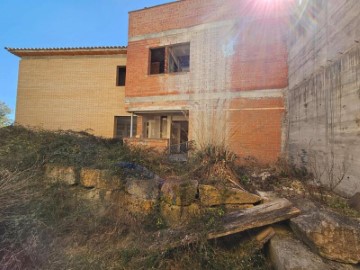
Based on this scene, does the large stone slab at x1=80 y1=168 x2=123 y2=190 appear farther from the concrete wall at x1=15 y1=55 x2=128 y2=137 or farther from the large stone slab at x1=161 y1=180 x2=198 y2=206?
the concrete wall at x1=15 y1=55 x2=128 y2=137

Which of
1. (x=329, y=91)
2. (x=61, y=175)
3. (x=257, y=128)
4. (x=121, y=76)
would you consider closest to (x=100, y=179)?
(x=61, y=175)

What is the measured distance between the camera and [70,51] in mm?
12180

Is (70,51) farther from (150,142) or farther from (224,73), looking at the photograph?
(224,73)

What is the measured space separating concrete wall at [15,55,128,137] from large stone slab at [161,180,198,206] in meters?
8.41

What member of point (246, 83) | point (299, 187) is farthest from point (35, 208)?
point (246, 83)

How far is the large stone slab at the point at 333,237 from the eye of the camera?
2543mm

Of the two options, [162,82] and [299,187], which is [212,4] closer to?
[162,82]


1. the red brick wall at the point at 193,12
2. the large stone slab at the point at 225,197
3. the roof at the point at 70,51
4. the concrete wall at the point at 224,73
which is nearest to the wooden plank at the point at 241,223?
the large stone slab at the point at 225,197

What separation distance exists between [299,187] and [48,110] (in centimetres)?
1293

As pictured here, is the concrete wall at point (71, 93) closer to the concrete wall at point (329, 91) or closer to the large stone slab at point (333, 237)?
the concrete wall at point (329, 91)

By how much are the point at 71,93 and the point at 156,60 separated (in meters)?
5.23

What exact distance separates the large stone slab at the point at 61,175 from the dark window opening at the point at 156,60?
22.5ft

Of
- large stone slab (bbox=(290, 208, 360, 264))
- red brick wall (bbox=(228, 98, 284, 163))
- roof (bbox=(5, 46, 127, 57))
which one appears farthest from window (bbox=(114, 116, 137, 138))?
large stone slab (bbox=(290, 208, 360, 264))

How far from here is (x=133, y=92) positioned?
10.4 meters
